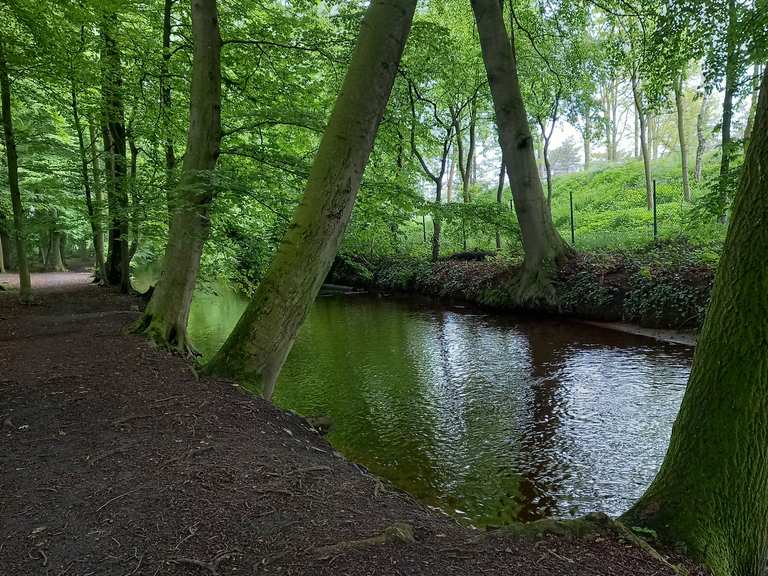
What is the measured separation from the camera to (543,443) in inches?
196

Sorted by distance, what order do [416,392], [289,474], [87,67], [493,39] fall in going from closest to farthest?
[289,474] → [416,392] → [87,67] → [493,39]

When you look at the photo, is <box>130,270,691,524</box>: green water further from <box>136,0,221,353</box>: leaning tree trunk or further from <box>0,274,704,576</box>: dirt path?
<box>136,0,221,353</box>: leaning tree trunk

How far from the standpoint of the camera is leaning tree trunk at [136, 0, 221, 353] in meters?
5.73

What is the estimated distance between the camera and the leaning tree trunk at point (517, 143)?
1002 cm

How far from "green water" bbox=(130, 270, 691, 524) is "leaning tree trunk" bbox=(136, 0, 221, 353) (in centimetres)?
180

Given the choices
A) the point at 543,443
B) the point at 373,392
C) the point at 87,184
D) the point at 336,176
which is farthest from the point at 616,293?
the point at 87,184

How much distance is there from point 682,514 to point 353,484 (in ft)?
5.61

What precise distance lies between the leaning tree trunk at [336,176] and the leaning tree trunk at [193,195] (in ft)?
6.15

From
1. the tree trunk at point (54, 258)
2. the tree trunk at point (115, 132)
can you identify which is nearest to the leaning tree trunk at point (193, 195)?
the tree trunk at point (115, 132)

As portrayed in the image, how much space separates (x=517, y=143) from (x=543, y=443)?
7138mm

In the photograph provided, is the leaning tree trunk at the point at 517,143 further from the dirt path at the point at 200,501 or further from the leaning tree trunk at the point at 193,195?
the dirt path at the point at 200,501

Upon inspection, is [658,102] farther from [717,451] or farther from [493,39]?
[717,451]

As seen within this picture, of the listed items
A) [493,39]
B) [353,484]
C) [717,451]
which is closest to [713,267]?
[493,39]

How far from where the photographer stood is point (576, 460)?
179 inches
